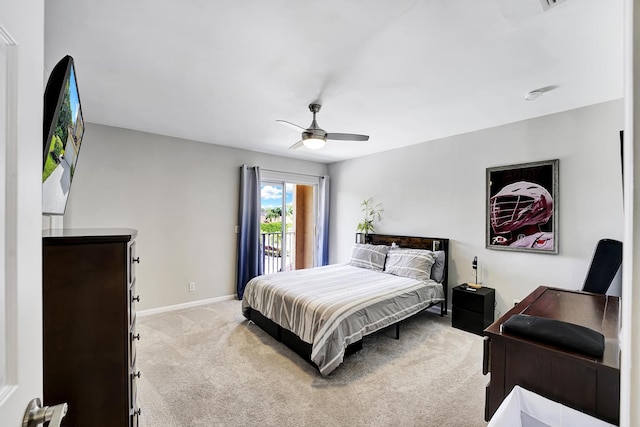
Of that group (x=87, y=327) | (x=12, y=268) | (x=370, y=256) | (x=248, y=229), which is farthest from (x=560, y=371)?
(x=248, y=229)

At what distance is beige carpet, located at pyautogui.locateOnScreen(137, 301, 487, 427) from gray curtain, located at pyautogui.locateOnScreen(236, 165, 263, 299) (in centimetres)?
127

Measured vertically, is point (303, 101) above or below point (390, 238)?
above

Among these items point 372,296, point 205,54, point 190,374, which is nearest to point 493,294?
point 372,296

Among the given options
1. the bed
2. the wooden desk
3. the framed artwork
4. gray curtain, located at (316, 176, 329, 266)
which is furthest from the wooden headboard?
the wooden desk

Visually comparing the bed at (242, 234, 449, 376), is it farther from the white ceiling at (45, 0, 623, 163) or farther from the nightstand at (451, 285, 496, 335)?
the white ceiling at (45, 0, 623, 163)

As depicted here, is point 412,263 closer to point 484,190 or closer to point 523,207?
point 484,190

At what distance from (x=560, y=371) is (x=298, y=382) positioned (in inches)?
71.2

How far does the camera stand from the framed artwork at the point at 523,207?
3.09 meters

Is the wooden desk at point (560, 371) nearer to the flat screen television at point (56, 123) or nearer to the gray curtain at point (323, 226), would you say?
the flat screen television at point (56, 123)

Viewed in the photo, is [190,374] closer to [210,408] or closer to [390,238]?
[210,408]

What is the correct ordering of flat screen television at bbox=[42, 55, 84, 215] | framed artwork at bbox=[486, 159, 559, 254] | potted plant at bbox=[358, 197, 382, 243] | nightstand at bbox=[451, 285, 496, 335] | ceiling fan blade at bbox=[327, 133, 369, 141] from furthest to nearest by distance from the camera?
1. potted plant at bbox=[358, 197, 382, 243]
2. nightstand at bbox=[451, 285, 496, 335]
3. framed artwork at bbox=[486, 159, 559, 254]
4. ceiling fan blade at bbox=[327, 133, 369, 141]
5. flat screen television at bbox=[42, 55, 84, 215]

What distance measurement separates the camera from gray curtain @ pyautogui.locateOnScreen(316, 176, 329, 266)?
18.6ft

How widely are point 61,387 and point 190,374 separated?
5.06ft

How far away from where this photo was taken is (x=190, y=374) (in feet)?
8.03
